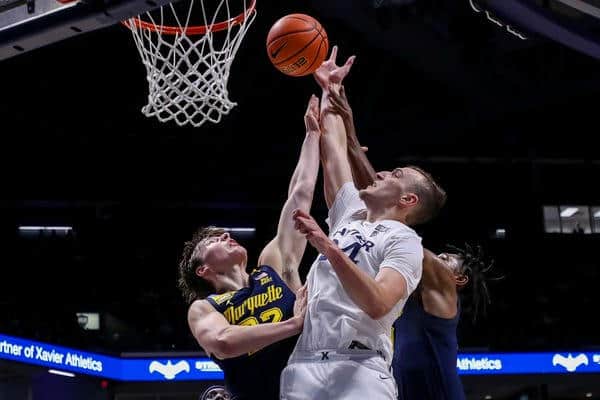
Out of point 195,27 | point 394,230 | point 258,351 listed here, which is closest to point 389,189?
point 394,230

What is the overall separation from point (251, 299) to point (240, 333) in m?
0.34

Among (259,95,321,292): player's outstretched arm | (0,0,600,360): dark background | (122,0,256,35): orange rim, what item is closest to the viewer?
(259,95,321,292): player's outstretched arm

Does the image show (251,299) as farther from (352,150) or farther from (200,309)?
(352,150)

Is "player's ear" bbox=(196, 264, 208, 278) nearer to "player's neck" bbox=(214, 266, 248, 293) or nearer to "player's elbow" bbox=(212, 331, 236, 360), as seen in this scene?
"player's neck" bbox=(214, 266, 248, 293)

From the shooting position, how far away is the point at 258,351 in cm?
319

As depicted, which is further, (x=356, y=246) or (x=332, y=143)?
(x=332, y=143)

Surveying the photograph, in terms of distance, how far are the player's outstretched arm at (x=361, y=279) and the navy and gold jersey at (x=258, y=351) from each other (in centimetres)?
54

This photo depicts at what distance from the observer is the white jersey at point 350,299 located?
288cm

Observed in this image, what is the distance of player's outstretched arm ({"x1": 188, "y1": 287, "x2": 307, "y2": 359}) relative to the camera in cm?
292

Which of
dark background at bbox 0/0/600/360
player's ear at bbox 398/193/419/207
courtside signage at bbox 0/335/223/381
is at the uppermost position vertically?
dark background at bbox 0/0/600/360

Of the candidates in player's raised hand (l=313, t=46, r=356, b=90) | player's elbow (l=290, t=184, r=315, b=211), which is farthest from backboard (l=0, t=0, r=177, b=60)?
player's elbow (l=290, t=184, r=315, b=211)

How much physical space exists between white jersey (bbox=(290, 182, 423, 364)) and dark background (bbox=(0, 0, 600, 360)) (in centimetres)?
702

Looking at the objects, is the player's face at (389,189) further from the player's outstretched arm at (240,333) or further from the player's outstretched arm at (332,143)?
the player's outstretched arm at (240,333)

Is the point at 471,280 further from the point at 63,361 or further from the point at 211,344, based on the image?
the point at 63,361
